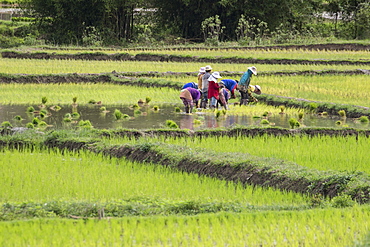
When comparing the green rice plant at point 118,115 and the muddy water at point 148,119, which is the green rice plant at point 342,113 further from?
the green rice plant at point 118,115

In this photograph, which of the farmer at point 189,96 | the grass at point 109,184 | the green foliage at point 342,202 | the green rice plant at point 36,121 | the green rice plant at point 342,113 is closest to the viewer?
the green foliage at point 342,202

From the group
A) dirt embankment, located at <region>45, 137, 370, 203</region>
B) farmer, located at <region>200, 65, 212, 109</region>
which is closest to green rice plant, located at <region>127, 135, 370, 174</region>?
dirt embankment, located at <region>45, 137, 370, 203</region>

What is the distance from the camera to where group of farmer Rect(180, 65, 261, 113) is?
42.3 feet

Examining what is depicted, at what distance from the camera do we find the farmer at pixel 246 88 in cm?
1392

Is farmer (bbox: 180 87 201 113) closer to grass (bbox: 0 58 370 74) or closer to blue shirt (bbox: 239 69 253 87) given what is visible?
blue shirt (bbox: 239 69 253 87)

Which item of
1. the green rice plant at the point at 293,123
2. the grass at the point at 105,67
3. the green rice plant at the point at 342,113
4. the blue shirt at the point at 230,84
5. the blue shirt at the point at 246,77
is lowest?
the grass at the point at 105,67

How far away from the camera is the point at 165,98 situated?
50.4 feet

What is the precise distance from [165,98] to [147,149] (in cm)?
700

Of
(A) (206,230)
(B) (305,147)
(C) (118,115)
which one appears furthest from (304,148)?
(A) (206,230)

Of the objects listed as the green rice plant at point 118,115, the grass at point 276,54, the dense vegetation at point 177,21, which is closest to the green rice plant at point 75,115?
the green rice plant at point 118,115

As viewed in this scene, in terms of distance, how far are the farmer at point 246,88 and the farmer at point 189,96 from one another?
125 centimetres

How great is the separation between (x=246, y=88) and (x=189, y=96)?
1887 mm

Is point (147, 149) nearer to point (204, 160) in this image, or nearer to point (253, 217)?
point (204, 160)

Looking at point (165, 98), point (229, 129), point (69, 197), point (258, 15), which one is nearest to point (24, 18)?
point (258, 15)
